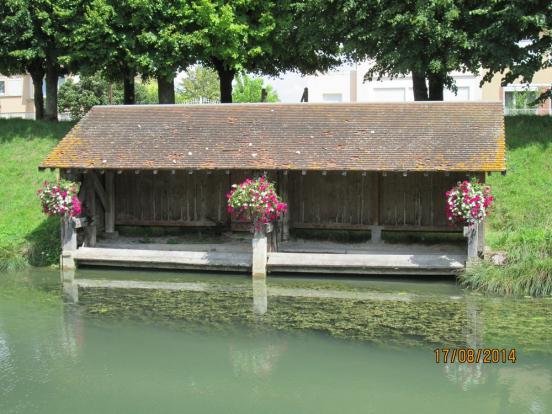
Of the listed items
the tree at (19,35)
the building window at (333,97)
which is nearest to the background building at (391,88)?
the building window at (333,97)

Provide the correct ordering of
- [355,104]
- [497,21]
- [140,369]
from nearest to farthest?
[140,369], [355,104], [497,21]

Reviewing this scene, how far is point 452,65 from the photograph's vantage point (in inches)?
715

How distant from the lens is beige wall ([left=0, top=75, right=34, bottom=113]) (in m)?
44.8

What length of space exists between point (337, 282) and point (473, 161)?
345 centimetres

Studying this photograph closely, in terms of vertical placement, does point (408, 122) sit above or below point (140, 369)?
above

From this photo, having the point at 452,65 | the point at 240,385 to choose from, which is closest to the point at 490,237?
the point at 452,65

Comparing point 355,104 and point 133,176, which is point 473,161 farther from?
point 133,176

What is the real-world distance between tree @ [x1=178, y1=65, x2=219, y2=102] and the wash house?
33788 mm

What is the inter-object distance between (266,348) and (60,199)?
6.77m

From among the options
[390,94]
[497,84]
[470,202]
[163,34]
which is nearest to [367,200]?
[470,202]

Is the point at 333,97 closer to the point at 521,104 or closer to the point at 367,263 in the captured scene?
the point at 521,104

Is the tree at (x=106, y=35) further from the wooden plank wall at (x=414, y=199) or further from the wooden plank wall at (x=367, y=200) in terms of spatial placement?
the wooden plank wall at (x=414, y=199)

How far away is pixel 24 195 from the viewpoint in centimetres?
1805

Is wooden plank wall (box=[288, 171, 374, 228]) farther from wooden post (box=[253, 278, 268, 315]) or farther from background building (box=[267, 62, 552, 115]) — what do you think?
background building (box=[267, 62, 552, 115])
